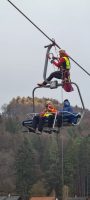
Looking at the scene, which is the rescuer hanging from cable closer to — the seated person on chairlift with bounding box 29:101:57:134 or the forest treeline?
the seated person on chairlift with bounding box 29:101:57:134

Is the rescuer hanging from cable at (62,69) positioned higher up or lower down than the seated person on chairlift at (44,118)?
higher up

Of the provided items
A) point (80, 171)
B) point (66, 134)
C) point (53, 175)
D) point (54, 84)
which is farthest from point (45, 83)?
point (66, 134)

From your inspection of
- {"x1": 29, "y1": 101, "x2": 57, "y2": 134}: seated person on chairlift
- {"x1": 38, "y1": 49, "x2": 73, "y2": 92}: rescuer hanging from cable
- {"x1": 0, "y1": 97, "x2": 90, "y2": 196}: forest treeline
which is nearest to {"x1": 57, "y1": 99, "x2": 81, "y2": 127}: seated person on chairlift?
{"x1": 29, "y1": 101, "x2": 57, "y2": 134}: seated person on chairlift

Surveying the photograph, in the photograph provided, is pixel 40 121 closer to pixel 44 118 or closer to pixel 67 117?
pixel 44 118

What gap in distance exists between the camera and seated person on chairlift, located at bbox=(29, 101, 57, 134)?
15.4m

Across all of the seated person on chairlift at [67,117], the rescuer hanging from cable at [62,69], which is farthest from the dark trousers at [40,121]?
the rescuer hanging from cable at [62,69]

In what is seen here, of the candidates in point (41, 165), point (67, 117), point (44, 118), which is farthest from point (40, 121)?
point (41, 165)

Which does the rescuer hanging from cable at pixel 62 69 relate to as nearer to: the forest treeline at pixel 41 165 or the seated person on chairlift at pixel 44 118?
the seated person on chairlift at pixel 44 118

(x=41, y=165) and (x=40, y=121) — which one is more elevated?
(x=41, y=165)

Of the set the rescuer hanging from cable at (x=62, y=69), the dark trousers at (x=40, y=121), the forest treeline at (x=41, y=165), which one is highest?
the forest treeline at (x=41, y=165)

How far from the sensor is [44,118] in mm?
15438

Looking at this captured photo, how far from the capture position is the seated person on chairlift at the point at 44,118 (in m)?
15.4

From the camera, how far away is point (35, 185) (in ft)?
371

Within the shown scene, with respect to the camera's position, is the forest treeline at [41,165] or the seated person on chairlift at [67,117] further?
the forest treeline at [41,165]
